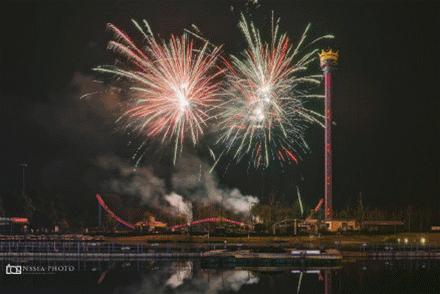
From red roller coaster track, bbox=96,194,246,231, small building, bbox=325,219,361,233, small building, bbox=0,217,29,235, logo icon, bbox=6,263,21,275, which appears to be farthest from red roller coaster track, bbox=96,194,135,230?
logo icon, bbox=6,263,21,275

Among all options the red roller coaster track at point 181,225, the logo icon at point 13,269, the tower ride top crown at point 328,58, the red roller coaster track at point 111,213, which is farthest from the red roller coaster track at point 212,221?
the logo icon at point 13,269

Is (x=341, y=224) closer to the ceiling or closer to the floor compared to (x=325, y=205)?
closer to the floor

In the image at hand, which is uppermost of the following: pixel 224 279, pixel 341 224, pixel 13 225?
pixel 13 225

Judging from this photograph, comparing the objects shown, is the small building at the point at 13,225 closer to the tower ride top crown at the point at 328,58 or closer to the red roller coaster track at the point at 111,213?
the red roller coaster track at the point at 111,213

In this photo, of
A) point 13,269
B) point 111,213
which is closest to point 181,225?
point 111,213

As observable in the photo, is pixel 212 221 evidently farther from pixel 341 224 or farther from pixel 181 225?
pixel 341 224

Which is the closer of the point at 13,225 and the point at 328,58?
the point at 328,58

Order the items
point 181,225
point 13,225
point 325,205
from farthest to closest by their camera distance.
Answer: point 13,225 < point 181,225 < point 325,205

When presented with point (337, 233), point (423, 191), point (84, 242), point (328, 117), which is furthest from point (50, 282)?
point (423, 191)
